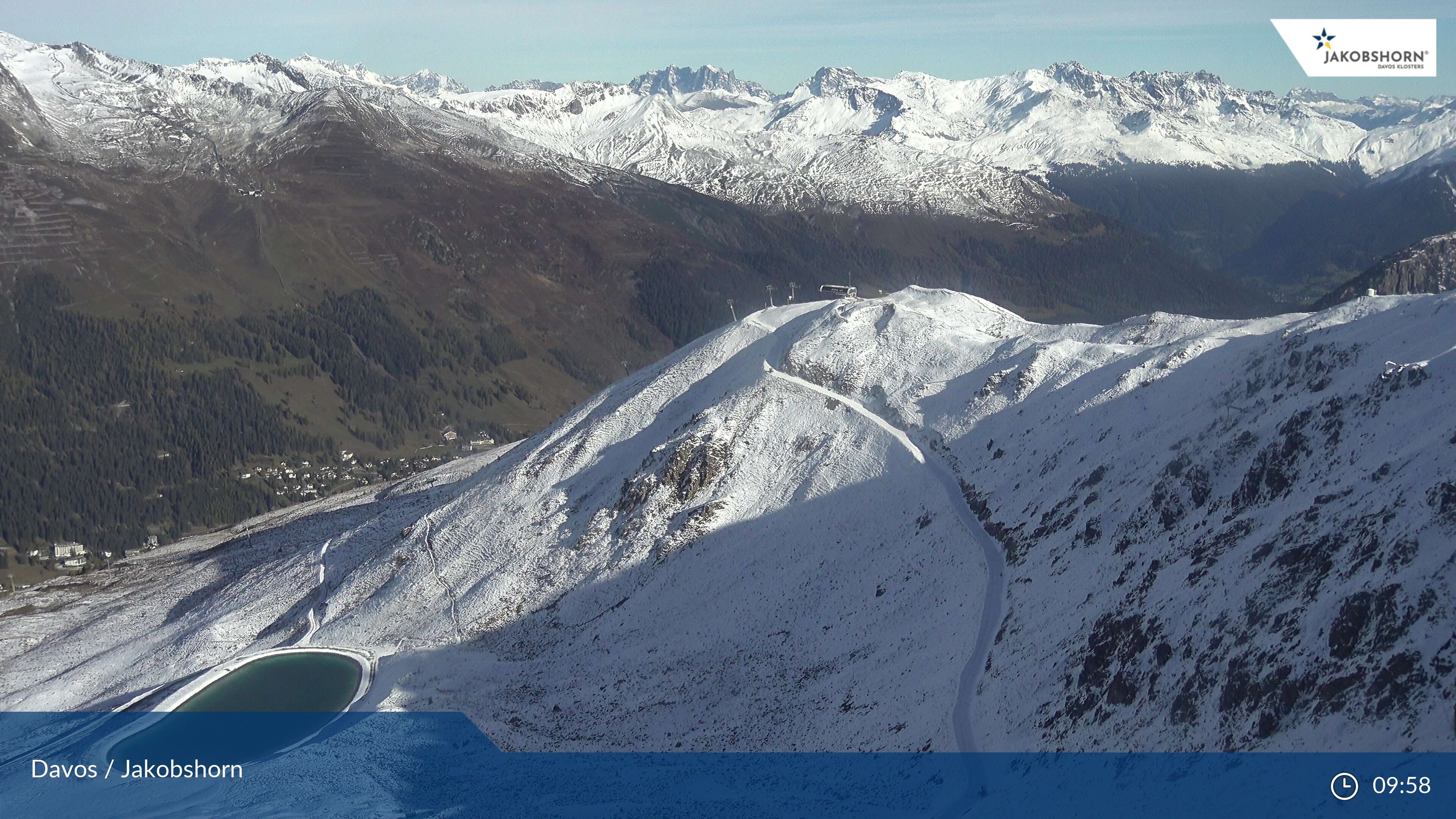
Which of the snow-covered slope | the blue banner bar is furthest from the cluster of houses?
the blue banner bar

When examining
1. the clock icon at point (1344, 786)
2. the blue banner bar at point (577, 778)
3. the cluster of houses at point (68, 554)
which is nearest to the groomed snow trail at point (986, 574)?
the blue banner bar at point (577, 778)

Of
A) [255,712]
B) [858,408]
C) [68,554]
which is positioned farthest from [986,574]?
[68,554]

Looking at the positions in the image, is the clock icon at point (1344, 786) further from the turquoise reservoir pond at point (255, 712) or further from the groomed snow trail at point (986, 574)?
the turquoise reservoir pond at point (255, 712)

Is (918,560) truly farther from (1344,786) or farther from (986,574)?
(1344,786)

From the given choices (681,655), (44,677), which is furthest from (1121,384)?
(44,677)

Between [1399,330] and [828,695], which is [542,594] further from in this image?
[1399,330]

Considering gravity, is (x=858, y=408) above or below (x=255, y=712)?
above
